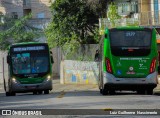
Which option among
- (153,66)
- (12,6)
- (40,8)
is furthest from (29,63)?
(40,8)

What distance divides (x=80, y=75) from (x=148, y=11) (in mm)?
11287

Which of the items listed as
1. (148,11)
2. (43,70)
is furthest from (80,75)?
(43,70)

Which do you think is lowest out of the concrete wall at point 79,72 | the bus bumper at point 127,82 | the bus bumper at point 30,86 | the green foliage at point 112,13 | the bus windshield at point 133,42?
the concrete wall at point 79,72

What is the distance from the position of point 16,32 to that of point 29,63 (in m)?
34.4

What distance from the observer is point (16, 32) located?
7006cm

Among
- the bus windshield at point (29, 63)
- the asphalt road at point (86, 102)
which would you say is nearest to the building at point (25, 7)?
the bus windshield at point (29, 63)

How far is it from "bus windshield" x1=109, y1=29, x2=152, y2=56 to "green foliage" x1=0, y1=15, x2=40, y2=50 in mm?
40652

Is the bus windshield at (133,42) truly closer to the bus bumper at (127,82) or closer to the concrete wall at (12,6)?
the bus bumper at (127,82)

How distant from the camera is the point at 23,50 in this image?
117 ft

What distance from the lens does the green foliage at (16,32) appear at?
2724 inches

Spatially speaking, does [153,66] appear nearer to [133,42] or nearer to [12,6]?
[133,42]

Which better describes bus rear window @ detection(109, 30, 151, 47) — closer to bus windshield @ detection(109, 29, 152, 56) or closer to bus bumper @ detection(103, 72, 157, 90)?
bus windshield @ detection(109, 29, 152, 56)

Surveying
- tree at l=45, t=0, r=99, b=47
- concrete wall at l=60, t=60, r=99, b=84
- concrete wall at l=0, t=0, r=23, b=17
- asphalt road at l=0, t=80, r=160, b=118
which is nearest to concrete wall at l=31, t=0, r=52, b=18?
concrete wall at l=0, t=0, r=23, b=17

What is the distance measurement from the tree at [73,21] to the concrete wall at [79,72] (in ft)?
7.18
